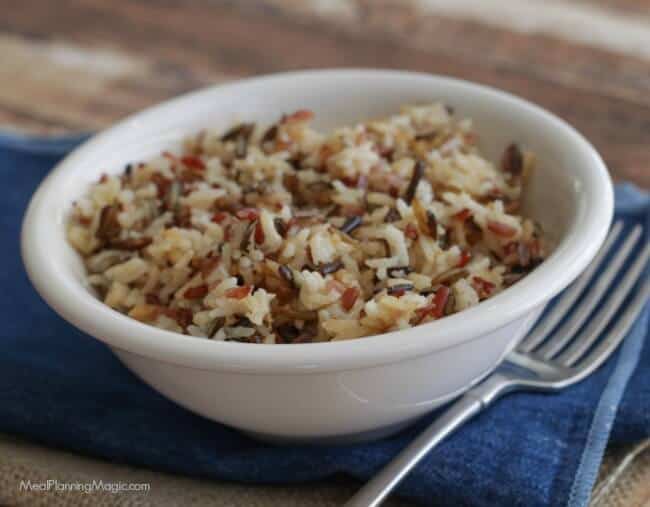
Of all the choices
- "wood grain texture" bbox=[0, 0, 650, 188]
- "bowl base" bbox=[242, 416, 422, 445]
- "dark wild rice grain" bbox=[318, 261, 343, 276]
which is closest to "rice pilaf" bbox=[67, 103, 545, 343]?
"dark wild rice grain" bbox=[318, 261, 343, 276]

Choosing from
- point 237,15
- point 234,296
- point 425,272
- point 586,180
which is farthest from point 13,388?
point 237,15

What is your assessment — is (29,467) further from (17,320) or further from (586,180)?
(586,180)

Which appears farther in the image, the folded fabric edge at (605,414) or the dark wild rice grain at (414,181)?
the dark wild rice grain at (414,181)

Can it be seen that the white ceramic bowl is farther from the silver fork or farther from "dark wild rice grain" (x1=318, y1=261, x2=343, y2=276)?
"dark wild rice grain" (x1=318, y1=261, x2=343, y2=276)

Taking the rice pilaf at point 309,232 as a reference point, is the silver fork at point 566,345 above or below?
below

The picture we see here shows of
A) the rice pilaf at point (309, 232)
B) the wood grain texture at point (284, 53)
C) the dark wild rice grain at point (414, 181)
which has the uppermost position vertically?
the dark wild rice grain at point (414, 181)

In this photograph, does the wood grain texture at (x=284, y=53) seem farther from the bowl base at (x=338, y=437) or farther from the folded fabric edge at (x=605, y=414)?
the bowl base at (x=338, y=437)

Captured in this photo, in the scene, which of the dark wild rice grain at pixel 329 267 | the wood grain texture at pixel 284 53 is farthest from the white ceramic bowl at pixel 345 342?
the wood grain texture at pixel 284 53

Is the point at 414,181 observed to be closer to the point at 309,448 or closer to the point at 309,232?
the point at 309,232
